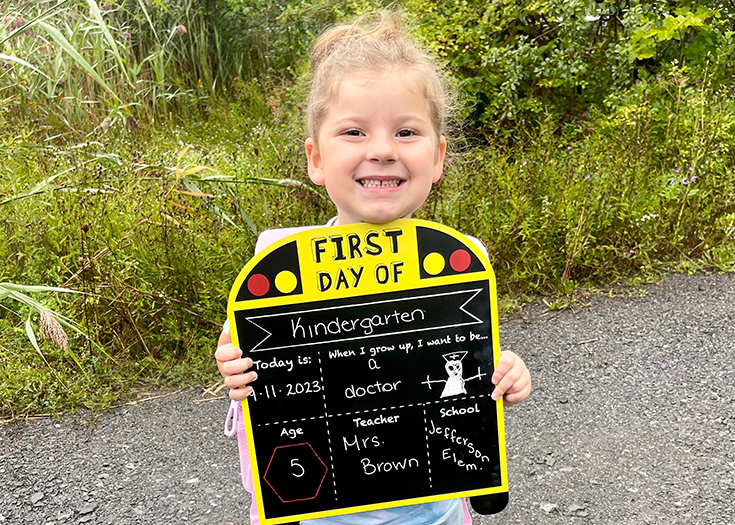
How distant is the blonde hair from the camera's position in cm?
150

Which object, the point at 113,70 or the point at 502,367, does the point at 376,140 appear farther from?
the point at 113,70

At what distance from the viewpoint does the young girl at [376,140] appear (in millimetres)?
1433

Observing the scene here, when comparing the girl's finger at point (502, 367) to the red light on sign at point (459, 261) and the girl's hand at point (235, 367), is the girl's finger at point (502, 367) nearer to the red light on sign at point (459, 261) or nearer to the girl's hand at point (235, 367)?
the red light on sign at point (459, 261)

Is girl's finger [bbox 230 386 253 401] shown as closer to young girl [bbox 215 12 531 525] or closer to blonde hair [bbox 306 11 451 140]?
young girl [bbox 215 12 531 525]

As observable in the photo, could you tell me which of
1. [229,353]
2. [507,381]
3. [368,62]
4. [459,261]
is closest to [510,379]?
[507,381]

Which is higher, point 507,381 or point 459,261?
point 459,261

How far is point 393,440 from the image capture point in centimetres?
159

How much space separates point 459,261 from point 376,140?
12.5 inches

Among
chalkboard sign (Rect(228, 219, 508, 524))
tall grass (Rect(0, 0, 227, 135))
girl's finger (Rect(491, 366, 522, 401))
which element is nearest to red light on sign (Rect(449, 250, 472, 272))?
chalkboard sign (Rect(228, 219, 508, 524))

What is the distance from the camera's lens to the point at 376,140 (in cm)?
142

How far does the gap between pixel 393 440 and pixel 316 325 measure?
1.04ft

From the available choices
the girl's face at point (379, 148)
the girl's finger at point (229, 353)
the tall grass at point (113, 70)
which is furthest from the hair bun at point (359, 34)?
the tall grass at point (113, 70)

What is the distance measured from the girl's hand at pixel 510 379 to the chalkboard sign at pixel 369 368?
0.07 ft

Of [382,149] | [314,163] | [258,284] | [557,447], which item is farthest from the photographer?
[557,447]
